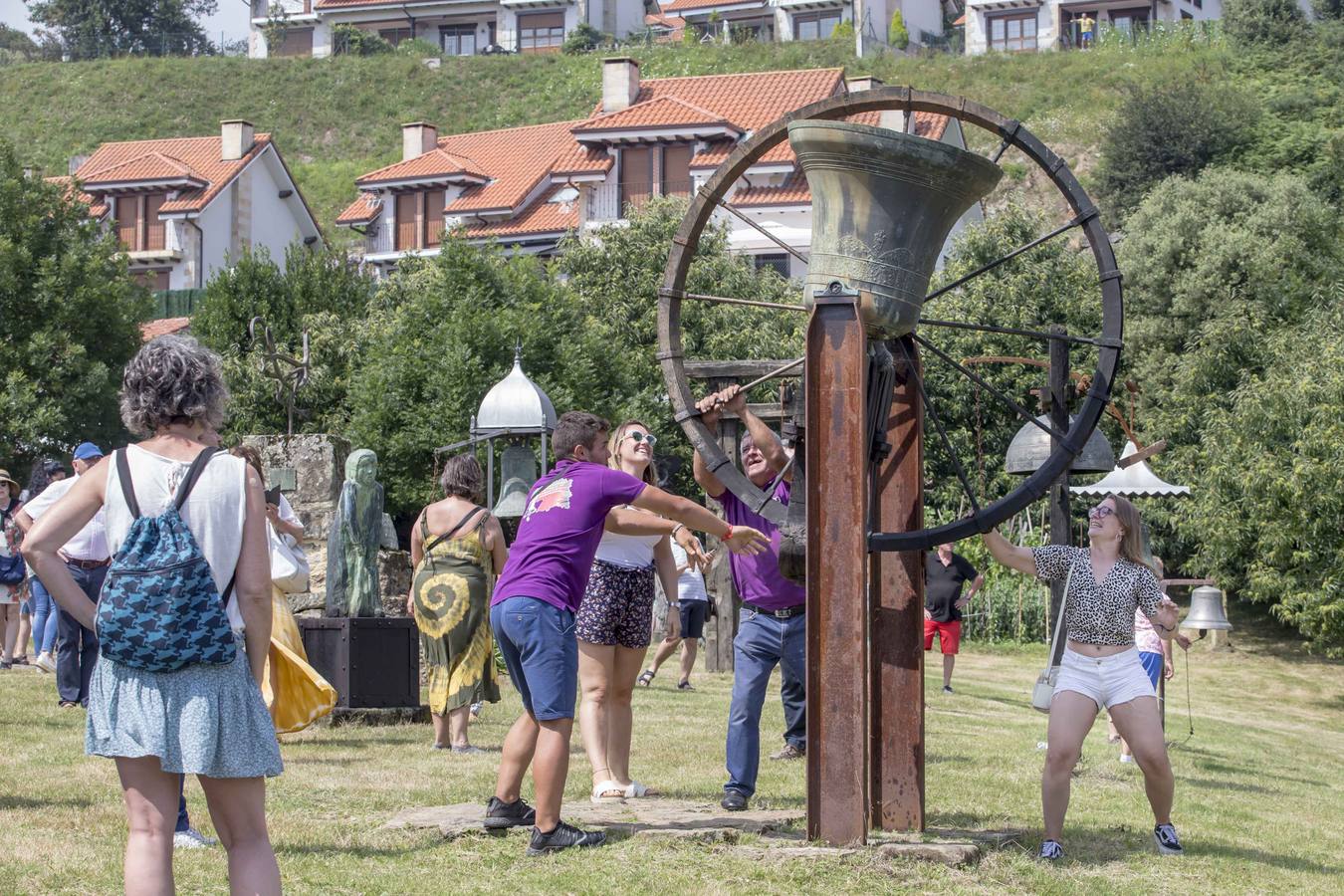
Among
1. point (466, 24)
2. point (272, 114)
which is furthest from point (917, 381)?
point (466, 24)

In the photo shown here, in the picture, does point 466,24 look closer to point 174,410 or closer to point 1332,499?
point 1332,499

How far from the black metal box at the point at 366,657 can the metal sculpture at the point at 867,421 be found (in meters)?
4.93

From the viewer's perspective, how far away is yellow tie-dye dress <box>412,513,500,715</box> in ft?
31.9

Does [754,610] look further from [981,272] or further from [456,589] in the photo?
[456,589]

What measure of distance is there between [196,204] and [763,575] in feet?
152

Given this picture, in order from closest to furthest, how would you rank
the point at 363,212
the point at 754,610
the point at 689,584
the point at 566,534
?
1. the point at 566,534
2. the point at 754,610
3. the point at 689,584
4. the point at 363,212

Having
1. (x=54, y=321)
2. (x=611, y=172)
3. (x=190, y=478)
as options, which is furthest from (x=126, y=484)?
(x=611, y=172)

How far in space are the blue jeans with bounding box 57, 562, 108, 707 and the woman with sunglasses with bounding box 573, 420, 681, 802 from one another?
471 cm

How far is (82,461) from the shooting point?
11.0 m

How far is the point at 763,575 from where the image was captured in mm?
8000

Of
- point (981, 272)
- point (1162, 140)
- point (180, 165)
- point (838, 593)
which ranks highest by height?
point (1162, 140)

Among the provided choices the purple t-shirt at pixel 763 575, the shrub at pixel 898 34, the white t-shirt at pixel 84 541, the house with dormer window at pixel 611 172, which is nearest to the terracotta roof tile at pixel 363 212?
the house with dormer window at pixel 611 172

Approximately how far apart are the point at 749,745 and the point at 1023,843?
126 cm

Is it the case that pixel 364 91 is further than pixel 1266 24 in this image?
Yes
